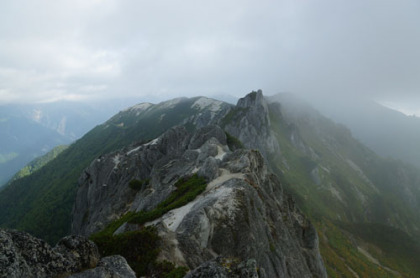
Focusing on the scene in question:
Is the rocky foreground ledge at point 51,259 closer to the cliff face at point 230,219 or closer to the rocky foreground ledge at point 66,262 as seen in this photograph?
the rocky foreground ledge at point 66,262

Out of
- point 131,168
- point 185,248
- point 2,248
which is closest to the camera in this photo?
point 2,248

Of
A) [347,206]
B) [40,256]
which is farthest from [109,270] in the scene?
[347,206]

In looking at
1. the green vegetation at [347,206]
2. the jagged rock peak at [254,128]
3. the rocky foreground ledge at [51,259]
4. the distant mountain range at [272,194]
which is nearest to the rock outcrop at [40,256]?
the rocky foreground ledge at [51,259]

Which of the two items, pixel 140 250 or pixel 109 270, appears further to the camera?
pixel 140 250

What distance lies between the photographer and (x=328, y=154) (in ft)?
608

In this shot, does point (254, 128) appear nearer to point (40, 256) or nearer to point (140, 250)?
A: point (140, 250)

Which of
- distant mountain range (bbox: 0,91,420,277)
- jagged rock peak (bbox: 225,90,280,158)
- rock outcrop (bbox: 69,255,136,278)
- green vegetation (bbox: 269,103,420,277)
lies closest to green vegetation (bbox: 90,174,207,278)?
distant mountain range (bbox: 0,91,420,277)

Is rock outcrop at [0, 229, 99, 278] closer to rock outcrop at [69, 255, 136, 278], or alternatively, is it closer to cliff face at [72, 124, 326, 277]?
rock outcrop at [69, 255, 136, 278]

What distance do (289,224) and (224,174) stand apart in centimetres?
1250

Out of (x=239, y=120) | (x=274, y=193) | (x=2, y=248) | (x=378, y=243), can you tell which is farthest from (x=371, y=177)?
(x=2, y=248)

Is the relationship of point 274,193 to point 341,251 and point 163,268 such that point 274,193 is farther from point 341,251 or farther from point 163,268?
point 341,251

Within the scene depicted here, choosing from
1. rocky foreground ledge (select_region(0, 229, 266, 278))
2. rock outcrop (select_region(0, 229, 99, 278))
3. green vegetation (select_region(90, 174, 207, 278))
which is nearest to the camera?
rock outcrop (select_region(0, 229, 99, 278))

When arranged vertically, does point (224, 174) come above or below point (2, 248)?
below

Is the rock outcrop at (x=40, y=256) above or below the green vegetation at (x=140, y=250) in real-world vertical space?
above
